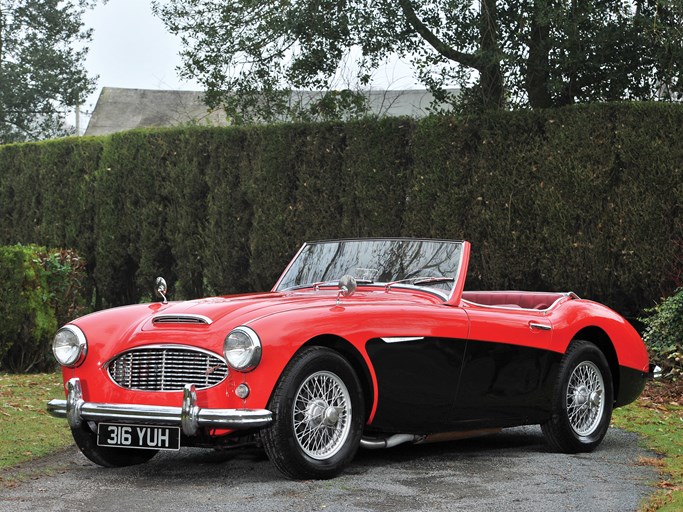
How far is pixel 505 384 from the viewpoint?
23.4 ft

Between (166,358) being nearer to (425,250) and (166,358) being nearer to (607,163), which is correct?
(425,250)

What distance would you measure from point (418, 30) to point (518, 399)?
761cm

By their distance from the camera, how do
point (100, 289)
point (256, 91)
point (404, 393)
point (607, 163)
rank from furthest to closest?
point (100, 289) < point (256, 91) < point (607, 163) < point (404, 393)

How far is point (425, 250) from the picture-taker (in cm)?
761

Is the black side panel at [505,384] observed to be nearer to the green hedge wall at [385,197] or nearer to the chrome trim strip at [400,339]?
the chrome trim strip at [400,339]

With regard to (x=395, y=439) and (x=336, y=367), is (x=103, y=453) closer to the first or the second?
(x=336, y=367)

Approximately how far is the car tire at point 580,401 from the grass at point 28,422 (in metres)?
3.38

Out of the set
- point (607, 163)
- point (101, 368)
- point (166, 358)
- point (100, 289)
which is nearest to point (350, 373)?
point (166, 358)

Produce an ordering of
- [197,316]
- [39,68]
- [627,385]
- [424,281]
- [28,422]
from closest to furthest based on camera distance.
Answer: [197,316] → [424,281] → [627,385] → [28,422] → [39,68]

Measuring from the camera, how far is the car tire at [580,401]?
7434 mm

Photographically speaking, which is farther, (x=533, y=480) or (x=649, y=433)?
(x=649, y=433)

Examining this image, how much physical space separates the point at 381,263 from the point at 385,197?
20.7ft

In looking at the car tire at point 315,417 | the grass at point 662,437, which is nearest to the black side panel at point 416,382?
the car tire at point 315,417

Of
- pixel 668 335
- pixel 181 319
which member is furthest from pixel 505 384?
pixel 668 335
